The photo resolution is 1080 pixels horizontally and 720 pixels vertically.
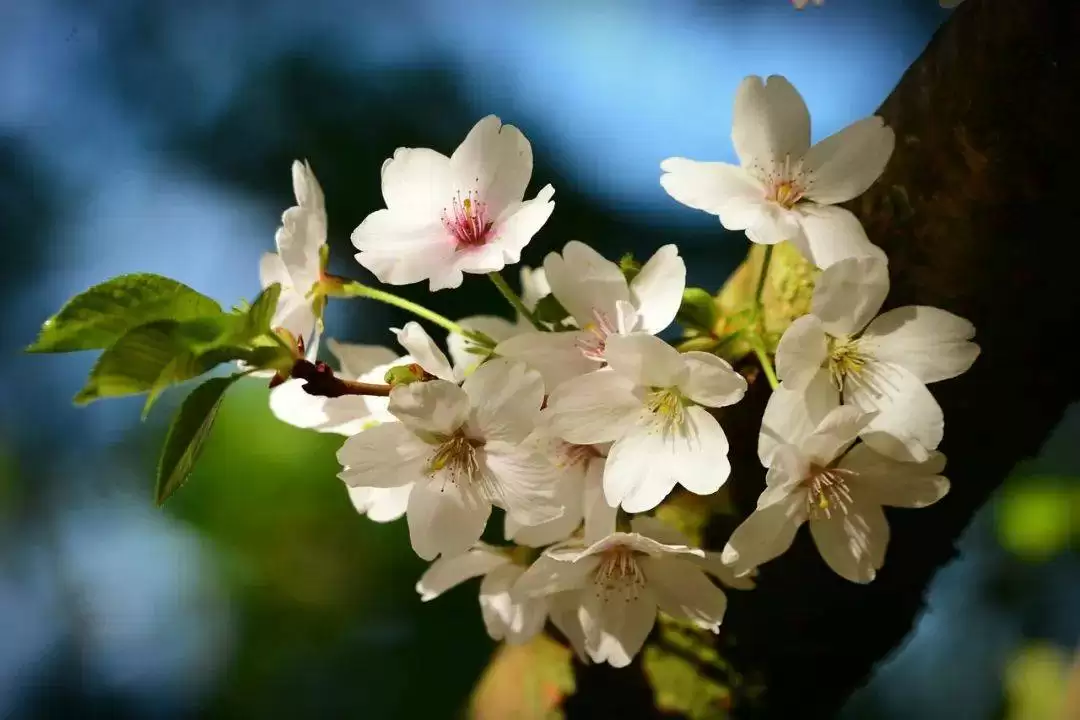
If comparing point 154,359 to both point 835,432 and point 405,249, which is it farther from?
point 835,432

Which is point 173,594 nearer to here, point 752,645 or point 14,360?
point 14,360

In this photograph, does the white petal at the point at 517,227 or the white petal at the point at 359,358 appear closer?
the white petal at the point at 517,227

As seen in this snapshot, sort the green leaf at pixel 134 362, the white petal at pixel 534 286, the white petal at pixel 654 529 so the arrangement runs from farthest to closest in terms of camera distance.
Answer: the white petal at pixel 534 286 < the white petal at pixel 654 529 < the green leaf at pixel 134 362

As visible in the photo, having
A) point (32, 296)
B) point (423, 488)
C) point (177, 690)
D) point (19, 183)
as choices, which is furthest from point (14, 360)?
point (423, 488)

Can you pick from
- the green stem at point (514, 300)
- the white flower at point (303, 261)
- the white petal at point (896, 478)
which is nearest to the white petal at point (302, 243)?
the white flower at point (303, 261)

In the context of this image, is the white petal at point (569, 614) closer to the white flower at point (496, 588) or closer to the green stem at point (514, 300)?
the white flower at point (496, 588)

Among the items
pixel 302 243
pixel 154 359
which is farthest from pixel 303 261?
pixel 154 359
